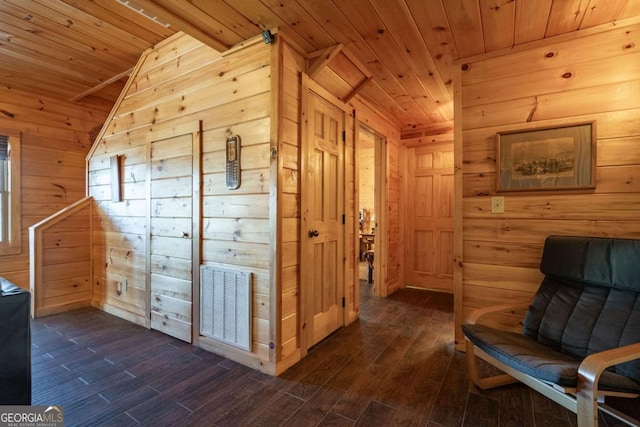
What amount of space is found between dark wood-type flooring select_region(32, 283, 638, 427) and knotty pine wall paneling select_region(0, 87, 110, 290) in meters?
1.83

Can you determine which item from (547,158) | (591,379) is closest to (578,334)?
(591,379)

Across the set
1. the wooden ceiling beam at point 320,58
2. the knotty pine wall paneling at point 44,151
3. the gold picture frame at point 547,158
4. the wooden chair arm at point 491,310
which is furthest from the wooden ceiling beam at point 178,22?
the knotty pine wall paneling at point 44,151

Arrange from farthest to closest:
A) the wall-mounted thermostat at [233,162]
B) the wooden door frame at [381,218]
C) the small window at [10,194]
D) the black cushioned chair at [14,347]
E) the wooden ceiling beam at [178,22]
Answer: the wooden door frame at [381,218] < the small window at [10,194] < the wall-mounted thermostat at [233,162] < the wooden ceiling beam at [178,22] < the black cushioned chair at [14,347]

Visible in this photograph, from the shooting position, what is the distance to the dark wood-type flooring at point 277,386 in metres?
1.64

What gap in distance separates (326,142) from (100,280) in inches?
125

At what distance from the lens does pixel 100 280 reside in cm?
352

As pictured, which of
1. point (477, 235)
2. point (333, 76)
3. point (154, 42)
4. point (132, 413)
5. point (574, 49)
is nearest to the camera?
point (132, 413)

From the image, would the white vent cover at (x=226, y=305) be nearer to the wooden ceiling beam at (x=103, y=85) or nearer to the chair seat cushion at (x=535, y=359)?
the chair seat cushion at (x=535, y=359)

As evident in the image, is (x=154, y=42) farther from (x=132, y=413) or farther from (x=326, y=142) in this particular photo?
(x=132, y=413)

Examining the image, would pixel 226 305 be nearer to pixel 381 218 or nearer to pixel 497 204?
pixel 497 204

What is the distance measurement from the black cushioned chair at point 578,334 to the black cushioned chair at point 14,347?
2.39 m

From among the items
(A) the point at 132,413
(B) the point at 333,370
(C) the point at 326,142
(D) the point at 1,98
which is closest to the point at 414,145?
(C) the point at 326,142

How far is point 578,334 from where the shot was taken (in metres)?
Answer: 1.72

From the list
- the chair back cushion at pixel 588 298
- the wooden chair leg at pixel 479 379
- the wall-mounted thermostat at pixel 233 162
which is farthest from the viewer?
the wall-mounted thermostat at pixel 233 162
